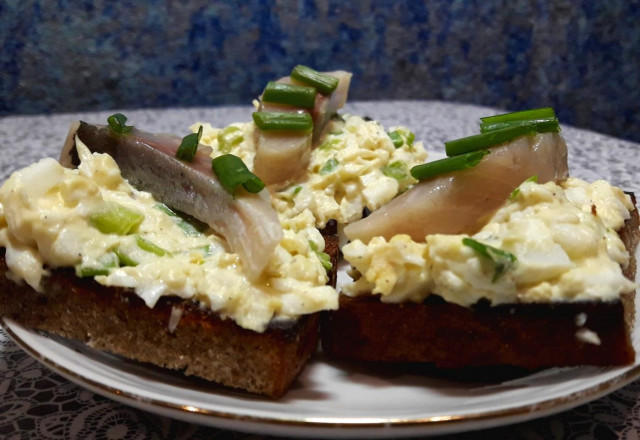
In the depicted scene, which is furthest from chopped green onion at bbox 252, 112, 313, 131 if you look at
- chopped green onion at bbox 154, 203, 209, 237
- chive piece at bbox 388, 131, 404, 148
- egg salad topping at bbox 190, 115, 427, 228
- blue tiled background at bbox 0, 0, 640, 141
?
blue tiled background at bbox 0, 0, 640, 141

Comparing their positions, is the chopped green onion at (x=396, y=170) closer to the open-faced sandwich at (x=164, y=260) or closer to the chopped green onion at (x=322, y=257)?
the open-faced sandwich at (x=164, y=260)

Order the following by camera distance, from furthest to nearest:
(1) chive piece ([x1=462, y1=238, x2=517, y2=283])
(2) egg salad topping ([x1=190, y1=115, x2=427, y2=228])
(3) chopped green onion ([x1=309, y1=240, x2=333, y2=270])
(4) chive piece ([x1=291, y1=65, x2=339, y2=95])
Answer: (4) chive piece ([x1=291, y1=65, x2=339, y2=95]) < (2) egg salad topping ([x1=190, y1=115, x2=427, y2=228]) < (3) chopped green onion ([x1=309, y1=240, x2=333, y2=270]) < (1) chive piece ([x1=462, y1=238, x2=517, y2=283])

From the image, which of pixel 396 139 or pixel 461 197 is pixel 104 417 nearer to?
pixel 461 197

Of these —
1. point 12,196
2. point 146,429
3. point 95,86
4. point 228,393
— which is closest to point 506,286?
point 228,393

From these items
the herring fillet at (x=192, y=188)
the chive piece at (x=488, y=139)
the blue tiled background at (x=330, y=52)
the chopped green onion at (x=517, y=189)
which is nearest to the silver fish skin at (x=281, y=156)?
the herring fillet at (x=192, y=188)

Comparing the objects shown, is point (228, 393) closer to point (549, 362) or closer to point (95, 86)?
point (549, 362)

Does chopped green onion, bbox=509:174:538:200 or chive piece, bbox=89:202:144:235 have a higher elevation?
chopped green onion, bbox=509:174:538:200

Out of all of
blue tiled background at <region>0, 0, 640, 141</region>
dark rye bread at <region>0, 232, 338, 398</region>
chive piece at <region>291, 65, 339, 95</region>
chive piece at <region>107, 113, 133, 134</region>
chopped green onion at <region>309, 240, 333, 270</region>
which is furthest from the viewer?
blue tiled background at <region>0, 0, 640, 141</region>

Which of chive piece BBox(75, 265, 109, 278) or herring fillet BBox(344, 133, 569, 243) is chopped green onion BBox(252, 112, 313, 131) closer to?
herring fillet BBox(344, 133, 569, 243)
